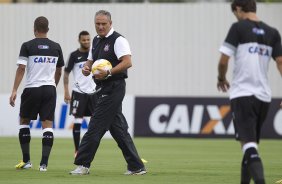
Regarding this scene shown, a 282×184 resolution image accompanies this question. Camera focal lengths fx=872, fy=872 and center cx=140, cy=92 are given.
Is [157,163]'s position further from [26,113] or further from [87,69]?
[87,69]

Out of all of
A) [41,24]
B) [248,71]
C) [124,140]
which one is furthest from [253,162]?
[41,24]

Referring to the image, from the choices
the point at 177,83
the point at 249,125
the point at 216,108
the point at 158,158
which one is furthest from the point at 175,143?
the point at 249,125

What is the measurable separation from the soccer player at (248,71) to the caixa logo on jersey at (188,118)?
54.6 feet

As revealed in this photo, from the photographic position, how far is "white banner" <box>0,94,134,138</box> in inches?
1054

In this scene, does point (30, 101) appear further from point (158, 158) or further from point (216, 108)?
point (216, 108)

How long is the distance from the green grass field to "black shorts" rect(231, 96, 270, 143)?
234 cm

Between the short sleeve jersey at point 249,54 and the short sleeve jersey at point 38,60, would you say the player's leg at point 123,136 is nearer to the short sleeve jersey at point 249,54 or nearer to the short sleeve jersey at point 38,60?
the short sleeve jersey at point 38,60

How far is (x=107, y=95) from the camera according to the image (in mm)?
13172

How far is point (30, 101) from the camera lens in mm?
14344

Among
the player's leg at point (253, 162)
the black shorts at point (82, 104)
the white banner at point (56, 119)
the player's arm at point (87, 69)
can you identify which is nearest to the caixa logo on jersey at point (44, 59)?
the player's arm at point (87, 69)

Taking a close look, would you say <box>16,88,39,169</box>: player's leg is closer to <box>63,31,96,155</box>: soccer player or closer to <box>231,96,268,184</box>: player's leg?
<box>63,31,96,155</box>: soccer player

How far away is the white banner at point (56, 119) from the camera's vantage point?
2678cm

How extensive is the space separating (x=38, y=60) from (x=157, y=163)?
3391mm

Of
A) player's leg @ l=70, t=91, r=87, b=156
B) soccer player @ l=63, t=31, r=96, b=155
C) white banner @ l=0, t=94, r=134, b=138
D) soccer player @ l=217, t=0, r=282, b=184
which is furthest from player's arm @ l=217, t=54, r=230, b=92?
white banner @ l=0, t=94, r=134, b=138
